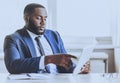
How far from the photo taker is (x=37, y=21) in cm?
218

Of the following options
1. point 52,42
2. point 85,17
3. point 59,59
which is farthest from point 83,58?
point 85,17

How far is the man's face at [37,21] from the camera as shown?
85.7 inches

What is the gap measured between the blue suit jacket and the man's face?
68mm

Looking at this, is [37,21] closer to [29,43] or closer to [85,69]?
[29,43]

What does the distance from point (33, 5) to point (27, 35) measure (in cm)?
23

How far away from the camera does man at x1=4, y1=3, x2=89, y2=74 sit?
2035mm

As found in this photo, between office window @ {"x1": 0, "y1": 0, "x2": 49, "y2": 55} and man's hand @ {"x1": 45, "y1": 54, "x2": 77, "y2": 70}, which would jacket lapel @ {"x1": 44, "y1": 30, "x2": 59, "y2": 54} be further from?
office window @ {"x1": 0, "y1": 0, "x2": 49, "y2": 55}

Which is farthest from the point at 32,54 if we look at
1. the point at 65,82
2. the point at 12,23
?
the point at 12,23

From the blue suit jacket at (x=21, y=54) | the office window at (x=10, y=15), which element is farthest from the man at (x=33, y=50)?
the office window at (x=10, y=15)

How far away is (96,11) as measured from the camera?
3723 mm

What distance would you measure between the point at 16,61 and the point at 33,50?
6.2 inches

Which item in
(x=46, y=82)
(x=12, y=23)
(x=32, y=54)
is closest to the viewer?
(x=46, y=82)

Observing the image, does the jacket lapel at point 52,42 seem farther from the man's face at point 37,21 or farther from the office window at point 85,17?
the office window at point 85,17

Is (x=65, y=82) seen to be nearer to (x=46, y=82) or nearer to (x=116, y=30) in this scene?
(x=46, y=82)
